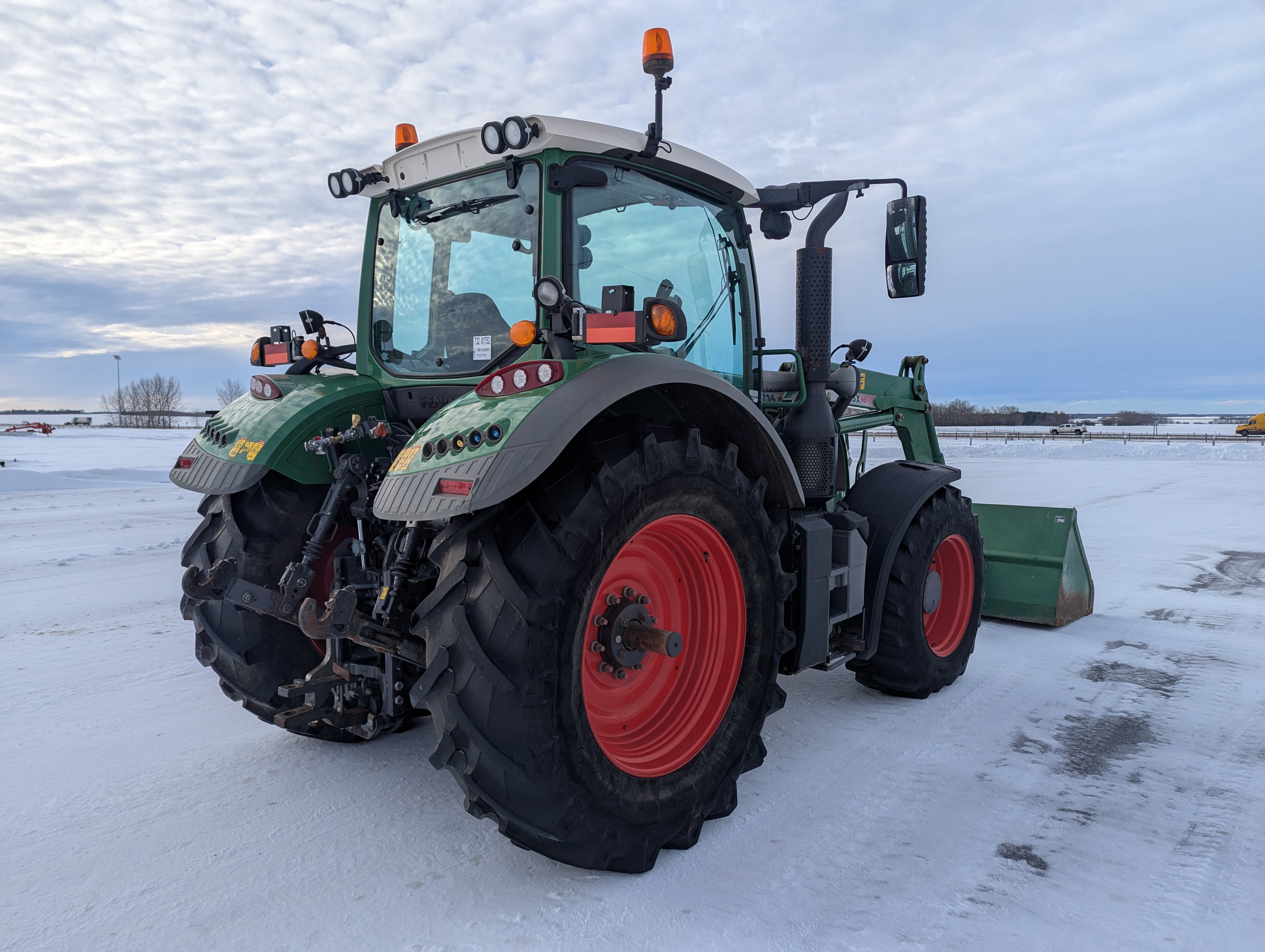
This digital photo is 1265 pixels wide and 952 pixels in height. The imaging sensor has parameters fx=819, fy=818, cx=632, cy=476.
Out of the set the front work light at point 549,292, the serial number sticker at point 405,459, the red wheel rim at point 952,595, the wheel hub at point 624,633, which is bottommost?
the red wheel rim at point 952,595

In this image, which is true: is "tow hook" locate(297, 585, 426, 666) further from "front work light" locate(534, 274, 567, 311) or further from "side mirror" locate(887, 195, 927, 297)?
"side mirror" locate(887, 195, 927, 297)

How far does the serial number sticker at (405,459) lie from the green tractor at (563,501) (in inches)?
0.7

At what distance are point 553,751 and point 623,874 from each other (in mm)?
558

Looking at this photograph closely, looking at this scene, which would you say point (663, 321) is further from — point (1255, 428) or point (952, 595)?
point (1255, 428)

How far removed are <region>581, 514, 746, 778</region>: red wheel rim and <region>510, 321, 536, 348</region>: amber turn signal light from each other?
73cm

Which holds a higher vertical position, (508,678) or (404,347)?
(404,347)

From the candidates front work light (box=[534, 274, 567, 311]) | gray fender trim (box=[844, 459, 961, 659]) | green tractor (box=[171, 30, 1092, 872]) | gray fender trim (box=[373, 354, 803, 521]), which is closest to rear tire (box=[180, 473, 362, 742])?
green tractor (box=[171, 30, 1092, 872])

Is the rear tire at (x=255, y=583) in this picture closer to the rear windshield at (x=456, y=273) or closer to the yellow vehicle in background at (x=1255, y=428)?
the rear windshield at (x=456, y=273)

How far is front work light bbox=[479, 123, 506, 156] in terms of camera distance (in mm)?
2697

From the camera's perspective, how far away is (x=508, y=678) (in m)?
2.14

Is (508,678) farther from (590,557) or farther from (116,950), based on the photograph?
(116,950)

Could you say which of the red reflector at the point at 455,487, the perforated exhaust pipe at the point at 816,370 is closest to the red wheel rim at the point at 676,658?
the red reflector at the point at 455,487

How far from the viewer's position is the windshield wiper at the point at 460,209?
3061 mm

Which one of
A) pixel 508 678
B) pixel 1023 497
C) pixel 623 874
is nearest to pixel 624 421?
pixel 508 678
